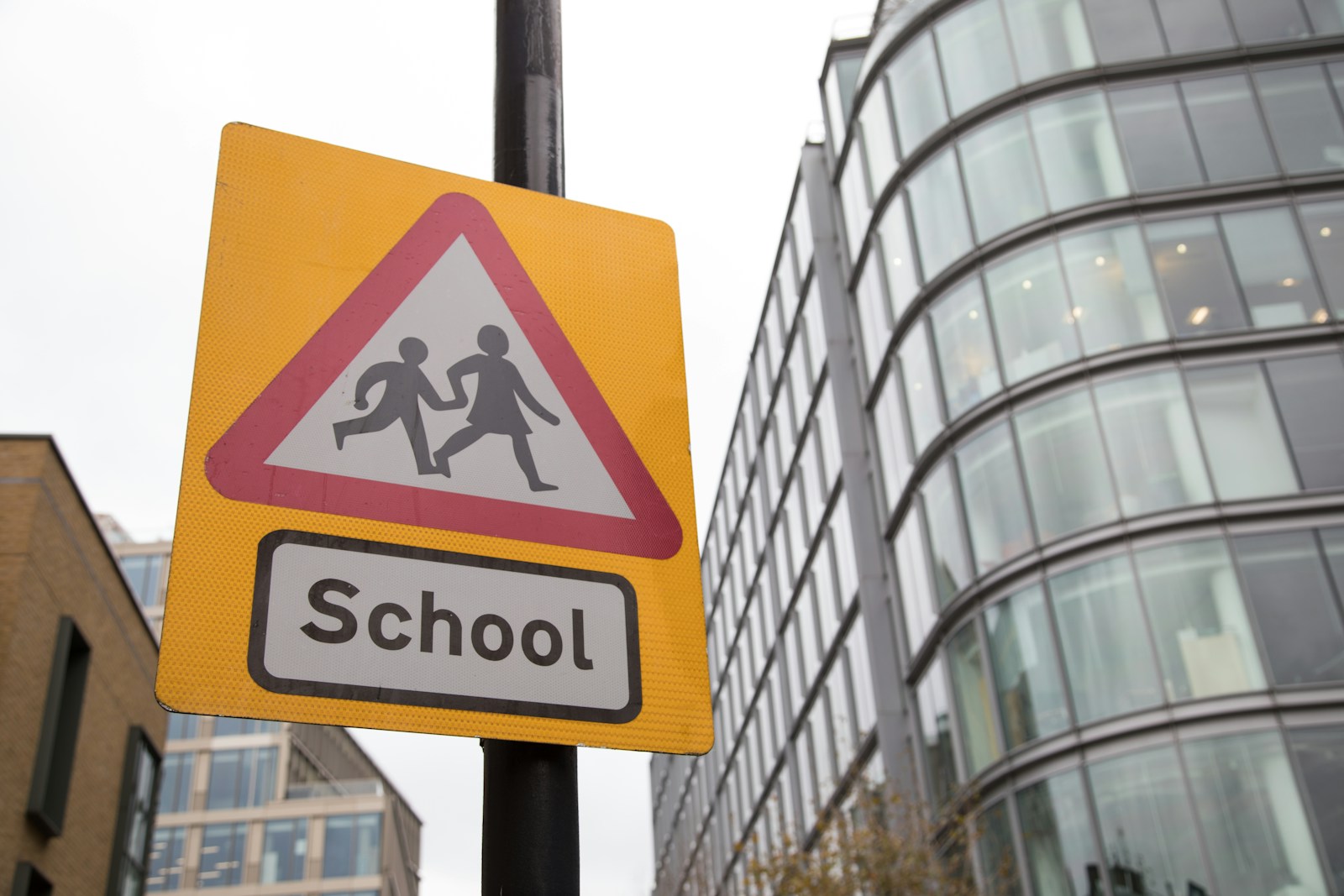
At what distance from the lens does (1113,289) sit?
1980cm

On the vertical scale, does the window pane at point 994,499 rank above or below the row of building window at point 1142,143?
below

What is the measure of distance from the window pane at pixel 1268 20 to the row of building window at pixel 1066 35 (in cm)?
1

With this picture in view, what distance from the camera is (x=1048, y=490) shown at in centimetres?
1906

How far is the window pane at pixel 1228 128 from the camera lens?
20.4 m

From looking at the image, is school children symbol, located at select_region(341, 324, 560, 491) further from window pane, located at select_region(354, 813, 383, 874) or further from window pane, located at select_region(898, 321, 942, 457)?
window pane, located at select_region(354, 813, 383, 874)

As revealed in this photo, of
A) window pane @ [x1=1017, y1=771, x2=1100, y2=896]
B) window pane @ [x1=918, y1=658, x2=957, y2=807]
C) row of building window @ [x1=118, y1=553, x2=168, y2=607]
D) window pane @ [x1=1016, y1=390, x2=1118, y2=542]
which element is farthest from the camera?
row of building window @ [x1=118, y1=553, x2=168, y2=607]

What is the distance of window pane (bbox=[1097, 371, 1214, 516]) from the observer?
18203 mm

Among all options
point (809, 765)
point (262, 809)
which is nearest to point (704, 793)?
point (809, 765)

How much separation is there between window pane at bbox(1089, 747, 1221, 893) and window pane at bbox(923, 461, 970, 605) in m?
4.11

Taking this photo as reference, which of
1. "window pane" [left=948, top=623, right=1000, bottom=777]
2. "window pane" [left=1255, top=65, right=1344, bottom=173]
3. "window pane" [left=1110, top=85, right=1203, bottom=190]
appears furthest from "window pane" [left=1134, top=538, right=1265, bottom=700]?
"window pane" [left=1255, top=65, right=1344, bottom=173]

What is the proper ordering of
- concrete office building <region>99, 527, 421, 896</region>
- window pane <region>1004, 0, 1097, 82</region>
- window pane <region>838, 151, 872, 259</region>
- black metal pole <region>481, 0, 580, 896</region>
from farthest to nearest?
concrete office building <region>99, 527, 421, 896</region> → window pane <region>838, 151, 872, 259</region> → window pane <region>1004, 0, 1097, 82</region> → black metal pole <region>481, 0, 580, 896</region>

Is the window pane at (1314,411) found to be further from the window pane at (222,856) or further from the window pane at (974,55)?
the window pane at (222,856)

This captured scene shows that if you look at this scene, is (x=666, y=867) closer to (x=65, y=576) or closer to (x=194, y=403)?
(x=65, y=576)

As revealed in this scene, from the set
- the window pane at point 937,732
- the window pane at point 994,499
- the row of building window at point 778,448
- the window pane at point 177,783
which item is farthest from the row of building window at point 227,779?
the window pane at point 994,499
